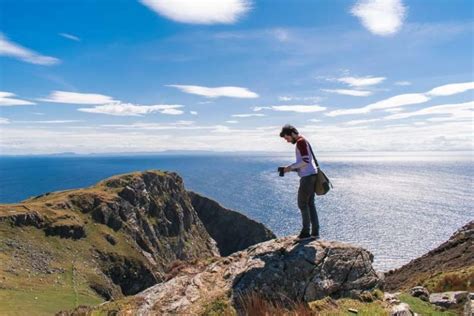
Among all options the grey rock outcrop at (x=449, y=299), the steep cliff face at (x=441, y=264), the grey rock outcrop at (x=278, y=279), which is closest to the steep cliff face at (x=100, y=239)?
the steep cliff face at (x=441, y=264)

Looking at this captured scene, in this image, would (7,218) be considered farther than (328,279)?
Yes

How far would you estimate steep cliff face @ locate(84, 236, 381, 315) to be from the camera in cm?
1445

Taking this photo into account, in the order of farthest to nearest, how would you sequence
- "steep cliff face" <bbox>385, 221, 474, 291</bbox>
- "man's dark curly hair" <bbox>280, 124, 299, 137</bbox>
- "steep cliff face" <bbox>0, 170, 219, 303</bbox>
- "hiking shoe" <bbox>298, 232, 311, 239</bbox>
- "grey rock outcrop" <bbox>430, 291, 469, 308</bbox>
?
1. "steep cliff face" <bbox>0, 170, 219, 303</bbox>
2. "steep cliff face" <bbox>385, 221, 474, 291</bbox>
3. "grey rock outcrop" <bbox>430, 291, 469, 308</bbox>
4. "hiking shoe" <bbox>298, 232, 311, 239</bbox>
5. "man's dark curly hair" <bbox>280, 124, 299, 137</bbox>

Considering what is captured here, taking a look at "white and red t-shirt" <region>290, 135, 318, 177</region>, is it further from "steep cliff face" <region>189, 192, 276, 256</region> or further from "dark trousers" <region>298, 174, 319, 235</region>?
"steep cliff face" <region>189, 192, 276, 256</region>

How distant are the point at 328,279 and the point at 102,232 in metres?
130

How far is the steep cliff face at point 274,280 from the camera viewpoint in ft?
47.4

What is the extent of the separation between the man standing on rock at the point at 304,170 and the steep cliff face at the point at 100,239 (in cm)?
8294

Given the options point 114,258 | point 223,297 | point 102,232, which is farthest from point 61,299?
point 223,297

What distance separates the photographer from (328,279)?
15039 mm

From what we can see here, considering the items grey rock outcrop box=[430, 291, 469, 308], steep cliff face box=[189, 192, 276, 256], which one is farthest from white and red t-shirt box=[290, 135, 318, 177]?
steep cliff face box=[189, 192, 276, 256]

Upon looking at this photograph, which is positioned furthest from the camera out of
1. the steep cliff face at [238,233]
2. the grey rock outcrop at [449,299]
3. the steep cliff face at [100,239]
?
the steep cliff face at [238,233]

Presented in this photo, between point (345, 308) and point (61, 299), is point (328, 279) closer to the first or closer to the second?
point (345, 308)

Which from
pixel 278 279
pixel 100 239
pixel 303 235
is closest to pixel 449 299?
pixel 303 235

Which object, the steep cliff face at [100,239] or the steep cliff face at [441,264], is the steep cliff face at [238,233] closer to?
the steep cliff face at [100,239]
